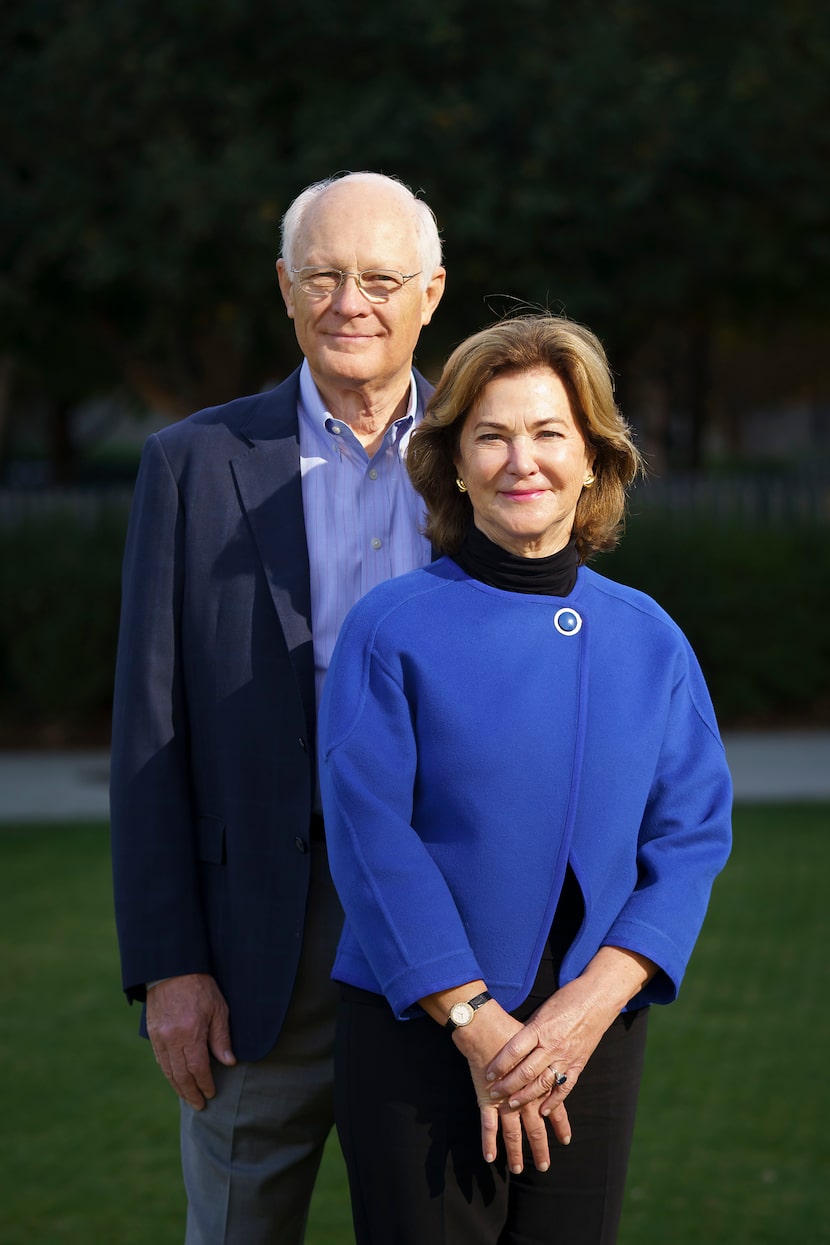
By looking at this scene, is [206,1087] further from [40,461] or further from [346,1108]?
[40,461]

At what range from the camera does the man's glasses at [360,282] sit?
2.56 meters

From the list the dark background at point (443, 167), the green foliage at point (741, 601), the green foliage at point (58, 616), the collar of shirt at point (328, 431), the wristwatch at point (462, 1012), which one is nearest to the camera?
the wristwatch at point (462, 1012)

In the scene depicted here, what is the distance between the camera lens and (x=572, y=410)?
231cm

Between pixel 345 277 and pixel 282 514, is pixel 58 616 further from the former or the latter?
pixel 345 277

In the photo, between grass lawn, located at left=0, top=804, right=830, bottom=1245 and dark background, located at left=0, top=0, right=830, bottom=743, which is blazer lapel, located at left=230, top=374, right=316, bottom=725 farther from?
dark background, located at left=0, top=0, right=830, bottom=743

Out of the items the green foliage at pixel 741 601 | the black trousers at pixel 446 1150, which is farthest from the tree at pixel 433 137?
the black trousers at pixel 446 1150

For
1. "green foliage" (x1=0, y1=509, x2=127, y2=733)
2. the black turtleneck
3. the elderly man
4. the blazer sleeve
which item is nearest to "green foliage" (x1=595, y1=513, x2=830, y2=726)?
"green foliage" (x1=0, y1=509, x2=127, y2=733)

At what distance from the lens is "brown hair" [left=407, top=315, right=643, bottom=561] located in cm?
228

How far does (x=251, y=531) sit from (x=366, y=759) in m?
0.61

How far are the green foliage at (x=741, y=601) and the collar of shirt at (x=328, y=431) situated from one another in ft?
28.6

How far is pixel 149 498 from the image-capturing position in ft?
8.63

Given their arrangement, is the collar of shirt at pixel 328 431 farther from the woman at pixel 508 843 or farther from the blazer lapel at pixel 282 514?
the woman at pixel 508 843

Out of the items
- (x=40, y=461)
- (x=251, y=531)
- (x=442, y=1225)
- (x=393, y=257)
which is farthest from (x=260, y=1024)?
(x=40, y=461)

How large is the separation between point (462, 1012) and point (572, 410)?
2.95 ft
